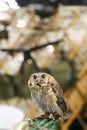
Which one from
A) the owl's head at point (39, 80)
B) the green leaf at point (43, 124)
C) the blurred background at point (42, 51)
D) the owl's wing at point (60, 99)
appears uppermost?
the blurred background at point (42, 51)

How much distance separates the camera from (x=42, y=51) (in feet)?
4.06

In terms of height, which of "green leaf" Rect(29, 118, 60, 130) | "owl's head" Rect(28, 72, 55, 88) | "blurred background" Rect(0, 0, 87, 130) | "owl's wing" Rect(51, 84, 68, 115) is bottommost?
"green leaf" Rect(29, 118, 60, 130)

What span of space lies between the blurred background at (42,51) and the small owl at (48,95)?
670mm

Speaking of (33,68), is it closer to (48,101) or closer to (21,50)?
(21,50)

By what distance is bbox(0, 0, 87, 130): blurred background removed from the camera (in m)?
1.21

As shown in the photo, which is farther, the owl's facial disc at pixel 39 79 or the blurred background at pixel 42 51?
the blurred background at pixel 42 51

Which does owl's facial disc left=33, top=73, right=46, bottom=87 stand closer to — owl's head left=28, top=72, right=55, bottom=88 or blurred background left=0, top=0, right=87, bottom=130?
owl's head left=28, top=72, right=55, bottom=88

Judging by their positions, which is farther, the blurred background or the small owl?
the blurred background

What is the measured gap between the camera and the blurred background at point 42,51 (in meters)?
1.21

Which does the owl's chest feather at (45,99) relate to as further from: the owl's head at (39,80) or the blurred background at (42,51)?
the blurred background at (42,51)

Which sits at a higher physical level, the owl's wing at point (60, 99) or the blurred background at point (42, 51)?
the blurred background at point (42, 51)

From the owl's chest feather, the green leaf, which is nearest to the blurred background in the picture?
the owl's chest feather

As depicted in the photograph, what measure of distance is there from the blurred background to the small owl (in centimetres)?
67

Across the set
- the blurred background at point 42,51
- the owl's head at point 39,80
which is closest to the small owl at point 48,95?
the owl's head at point 39,80
